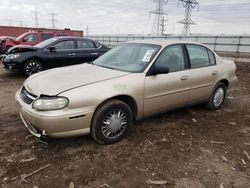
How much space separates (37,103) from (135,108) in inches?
58.2

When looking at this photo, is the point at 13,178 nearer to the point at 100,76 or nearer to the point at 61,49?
the point at 100,76

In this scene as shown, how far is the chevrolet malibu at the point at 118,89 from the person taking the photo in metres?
3.14

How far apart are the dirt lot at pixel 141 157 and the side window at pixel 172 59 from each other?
1067mm

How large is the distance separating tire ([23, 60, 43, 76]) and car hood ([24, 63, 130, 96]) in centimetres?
480

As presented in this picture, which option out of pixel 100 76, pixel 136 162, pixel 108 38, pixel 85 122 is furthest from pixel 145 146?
pixel 108 38

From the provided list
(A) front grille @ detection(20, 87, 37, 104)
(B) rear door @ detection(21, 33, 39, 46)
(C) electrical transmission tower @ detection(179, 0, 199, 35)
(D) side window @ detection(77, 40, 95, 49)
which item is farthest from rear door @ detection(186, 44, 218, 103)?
(C) electrical transmission tower @ detection(179, 0, 199, 35)

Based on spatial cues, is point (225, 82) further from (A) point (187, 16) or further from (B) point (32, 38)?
(A) point (187, 16)

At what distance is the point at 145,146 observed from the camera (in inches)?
144

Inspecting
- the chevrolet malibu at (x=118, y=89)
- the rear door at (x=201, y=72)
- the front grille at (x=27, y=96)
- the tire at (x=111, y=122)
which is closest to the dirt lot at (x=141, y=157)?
the tire at (x=111, y=122)

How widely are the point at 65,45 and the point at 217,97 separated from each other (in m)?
5.93

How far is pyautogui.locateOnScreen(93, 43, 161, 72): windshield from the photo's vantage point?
13.1 feet

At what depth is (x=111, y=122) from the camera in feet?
11.7

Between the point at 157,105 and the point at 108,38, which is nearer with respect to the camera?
the point at 157,105

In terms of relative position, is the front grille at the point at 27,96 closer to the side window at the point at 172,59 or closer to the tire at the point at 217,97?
the side window at the point at 172,59
